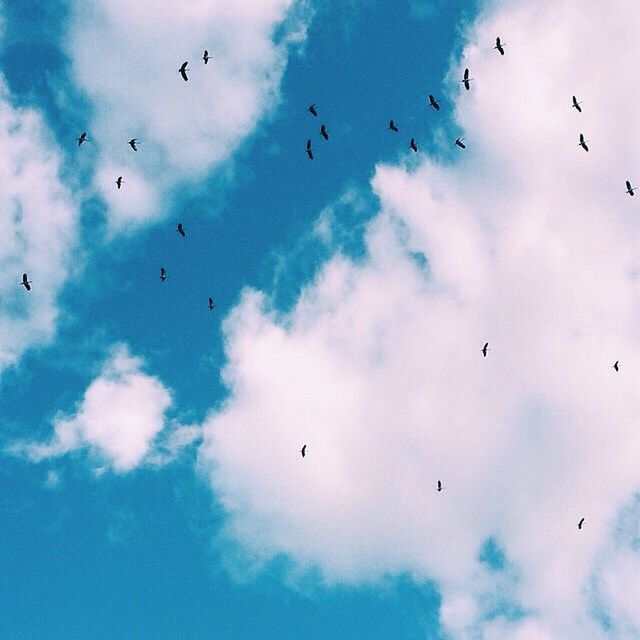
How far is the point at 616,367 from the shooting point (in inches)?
3455

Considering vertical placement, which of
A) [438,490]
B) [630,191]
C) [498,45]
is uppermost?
[498,45]

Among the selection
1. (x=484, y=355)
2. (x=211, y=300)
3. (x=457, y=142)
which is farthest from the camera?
(x=211, y=300)

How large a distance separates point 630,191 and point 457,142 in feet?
64.8

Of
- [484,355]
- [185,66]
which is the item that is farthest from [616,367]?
[185,66]

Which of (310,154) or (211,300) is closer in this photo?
(310,154)

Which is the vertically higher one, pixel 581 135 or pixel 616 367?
pixel 581 135

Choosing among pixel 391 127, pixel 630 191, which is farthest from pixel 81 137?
pixel 630 191

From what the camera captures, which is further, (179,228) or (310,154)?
(179,228)

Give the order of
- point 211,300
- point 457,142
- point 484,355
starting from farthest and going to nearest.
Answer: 1. point 211,300
2. point 484,355
3. point 457,142

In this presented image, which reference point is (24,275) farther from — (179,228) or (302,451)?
(302,451)

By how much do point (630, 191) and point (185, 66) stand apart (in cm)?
4815

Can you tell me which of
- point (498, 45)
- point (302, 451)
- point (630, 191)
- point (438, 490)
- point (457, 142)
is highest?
point (498, 45)

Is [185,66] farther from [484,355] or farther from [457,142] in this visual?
[484,355]

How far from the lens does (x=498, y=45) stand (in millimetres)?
81938
